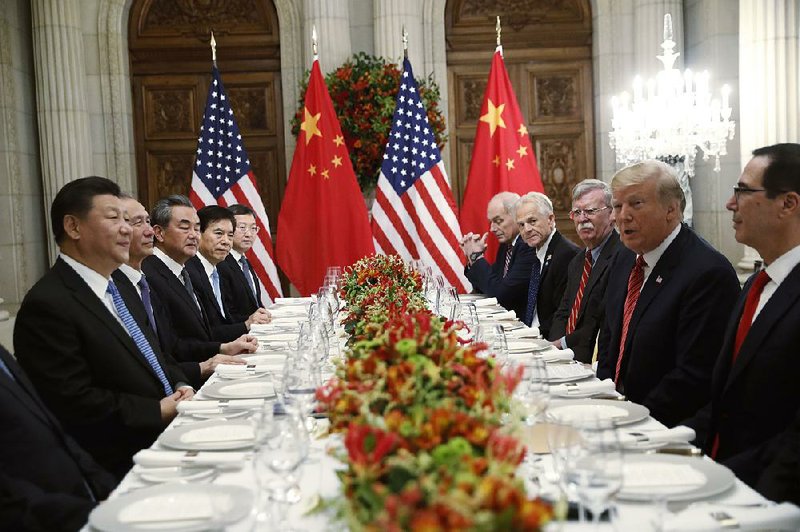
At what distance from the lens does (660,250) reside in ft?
11.1

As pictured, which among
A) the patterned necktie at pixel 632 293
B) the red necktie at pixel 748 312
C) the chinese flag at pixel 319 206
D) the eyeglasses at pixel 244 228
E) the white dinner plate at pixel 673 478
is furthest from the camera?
the chinese flag at pixel 319 206

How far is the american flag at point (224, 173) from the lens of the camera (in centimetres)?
764

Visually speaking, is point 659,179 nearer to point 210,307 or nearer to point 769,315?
point 769,315

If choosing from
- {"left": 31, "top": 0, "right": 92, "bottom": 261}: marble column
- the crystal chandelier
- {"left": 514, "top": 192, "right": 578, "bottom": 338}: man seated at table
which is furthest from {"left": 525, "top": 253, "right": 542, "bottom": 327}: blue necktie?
{"left": 31, "top": 0, "right": 92, "bottom": 261}: marble column

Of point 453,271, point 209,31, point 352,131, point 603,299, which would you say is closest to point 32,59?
point 209,31

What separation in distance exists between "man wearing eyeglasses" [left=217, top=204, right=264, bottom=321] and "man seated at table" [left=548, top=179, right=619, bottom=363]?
242cm

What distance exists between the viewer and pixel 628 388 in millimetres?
3373

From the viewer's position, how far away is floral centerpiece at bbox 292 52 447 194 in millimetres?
7988

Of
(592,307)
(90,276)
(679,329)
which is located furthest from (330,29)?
(679,329)

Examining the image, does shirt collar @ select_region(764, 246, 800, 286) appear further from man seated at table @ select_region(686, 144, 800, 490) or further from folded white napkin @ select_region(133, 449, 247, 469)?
folded white napkin @ select_region(133, 449, 247, 469)

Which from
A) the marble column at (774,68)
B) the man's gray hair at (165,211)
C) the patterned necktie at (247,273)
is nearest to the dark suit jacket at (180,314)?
the man's gray hair at (165,211)

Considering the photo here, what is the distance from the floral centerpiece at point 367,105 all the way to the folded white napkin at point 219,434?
574 centimetres

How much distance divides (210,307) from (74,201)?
2.23 m

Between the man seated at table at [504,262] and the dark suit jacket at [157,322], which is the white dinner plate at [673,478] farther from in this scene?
the man seated at table at [504,262]
